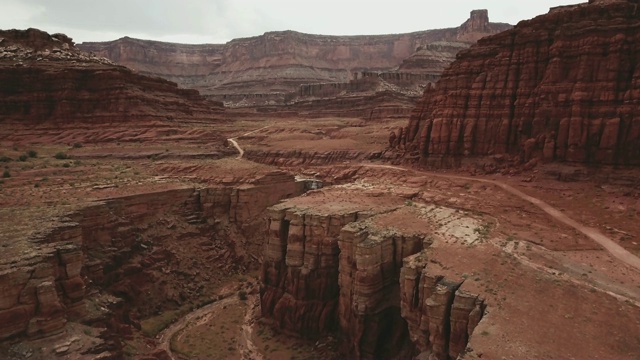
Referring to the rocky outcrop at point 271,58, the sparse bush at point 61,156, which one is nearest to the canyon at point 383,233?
the sparse bush at point 61,156

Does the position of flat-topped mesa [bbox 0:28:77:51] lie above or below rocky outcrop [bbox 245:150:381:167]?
above

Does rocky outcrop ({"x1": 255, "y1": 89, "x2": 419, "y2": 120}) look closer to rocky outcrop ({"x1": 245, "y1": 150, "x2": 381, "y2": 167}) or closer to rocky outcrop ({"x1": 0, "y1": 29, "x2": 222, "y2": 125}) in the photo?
rocky outcrop ({"x1": 245, "y1": 150, "x2": 381, "y2": 167})

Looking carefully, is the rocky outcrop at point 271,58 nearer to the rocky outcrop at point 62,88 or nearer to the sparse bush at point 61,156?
the rocky outcrop at point 62,88

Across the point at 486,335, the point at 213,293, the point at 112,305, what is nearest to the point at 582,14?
the point at 486,335

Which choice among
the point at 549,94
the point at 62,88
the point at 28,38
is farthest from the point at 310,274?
the point at 28,38

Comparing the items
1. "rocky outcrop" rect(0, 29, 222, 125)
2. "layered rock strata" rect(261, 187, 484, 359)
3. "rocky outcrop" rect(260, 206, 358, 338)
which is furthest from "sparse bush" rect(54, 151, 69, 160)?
"rocky outcrop" rect(260, 206, 358, 338)

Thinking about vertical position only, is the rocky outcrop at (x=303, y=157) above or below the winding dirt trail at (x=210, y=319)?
above

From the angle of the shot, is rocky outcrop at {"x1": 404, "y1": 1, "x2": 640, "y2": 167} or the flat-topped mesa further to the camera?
the flat-topped mesa
